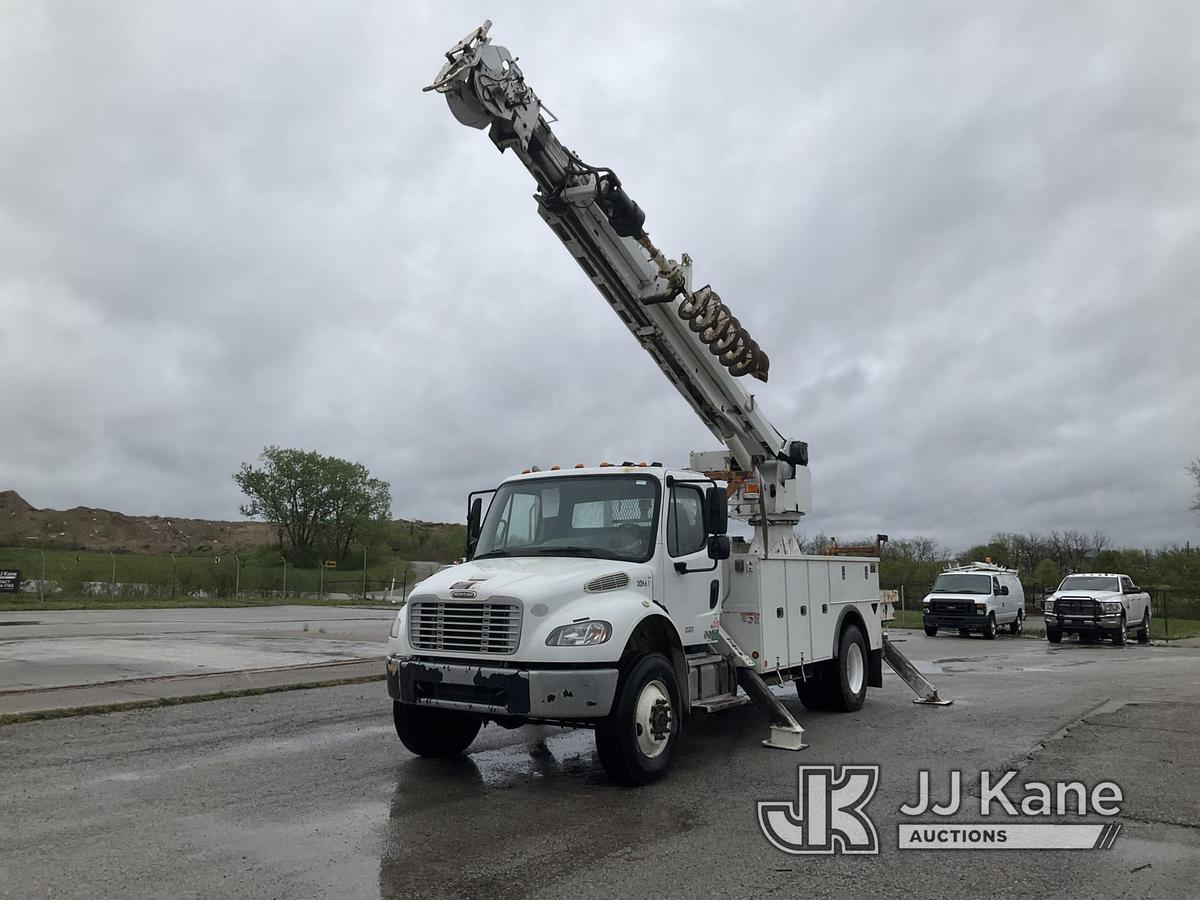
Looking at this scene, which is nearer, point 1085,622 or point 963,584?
point 1085,622

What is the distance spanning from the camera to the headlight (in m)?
6.44

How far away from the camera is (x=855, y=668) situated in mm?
10984

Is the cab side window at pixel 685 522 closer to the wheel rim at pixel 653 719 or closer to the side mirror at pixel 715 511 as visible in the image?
the side mirror at pixel 715 511

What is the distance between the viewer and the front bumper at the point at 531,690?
20.7 ft

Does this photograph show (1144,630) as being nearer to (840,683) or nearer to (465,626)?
(840,683)

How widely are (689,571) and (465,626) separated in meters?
2.09

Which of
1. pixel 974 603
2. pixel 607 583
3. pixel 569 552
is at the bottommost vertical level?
pixel 974 603

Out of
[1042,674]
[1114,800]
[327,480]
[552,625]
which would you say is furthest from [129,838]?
[327,480]

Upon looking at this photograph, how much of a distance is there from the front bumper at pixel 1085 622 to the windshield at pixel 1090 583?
147cm

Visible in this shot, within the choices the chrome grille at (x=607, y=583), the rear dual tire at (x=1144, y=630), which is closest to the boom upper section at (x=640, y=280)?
the chrome grille at (x=607, y=583)

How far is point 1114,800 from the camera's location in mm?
6395

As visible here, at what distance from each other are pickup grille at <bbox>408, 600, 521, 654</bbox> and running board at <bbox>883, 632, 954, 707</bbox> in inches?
272

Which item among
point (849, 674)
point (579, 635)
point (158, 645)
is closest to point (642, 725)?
point (579, 635)

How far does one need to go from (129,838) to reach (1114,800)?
255 inches
